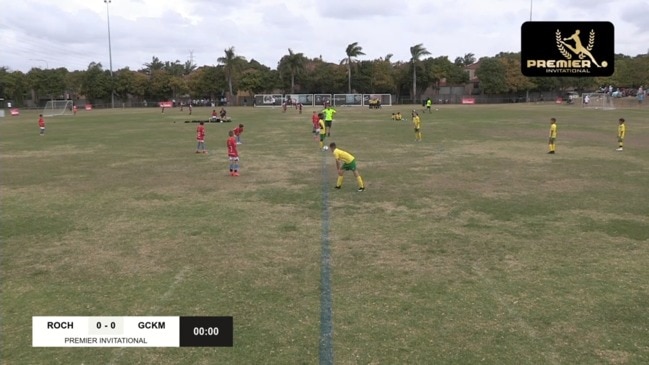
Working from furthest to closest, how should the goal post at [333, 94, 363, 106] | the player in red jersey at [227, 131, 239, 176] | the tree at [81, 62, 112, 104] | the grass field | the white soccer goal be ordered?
the tree at [81, 62, 112, 104] → the goal post at [333, 94, 363, 106] → the white soccer goal → the player in red jersey at [227, 131, 239, 176] → the grass field

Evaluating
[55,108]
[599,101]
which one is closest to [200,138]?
[55,108]

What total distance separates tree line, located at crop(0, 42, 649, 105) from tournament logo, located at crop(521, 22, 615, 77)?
87287 millimetres

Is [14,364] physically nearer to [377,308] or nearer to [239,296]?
[239,296]

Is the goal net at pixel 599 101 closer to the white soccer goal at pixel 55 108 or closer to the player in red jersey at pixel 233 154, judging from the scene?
the player in red jersey at pixel 233 154

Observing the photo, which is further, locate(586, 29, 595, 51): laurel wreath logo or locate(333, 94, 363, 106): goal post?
locate(333, 94, 363, 106): goal post

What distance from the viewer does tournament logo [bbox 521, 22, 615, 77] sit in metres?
12.1

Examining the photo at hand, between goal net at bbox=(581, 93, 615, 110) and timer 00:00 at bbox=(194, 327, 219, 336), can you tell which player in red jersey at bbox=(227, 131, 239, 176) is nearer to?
timer 00:00 at bbox=(194, 327, 219, 336)

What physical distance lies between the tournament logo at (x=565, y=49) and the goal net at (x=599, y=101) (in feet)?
191

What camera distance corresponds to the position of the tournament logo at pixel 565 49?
12117mm

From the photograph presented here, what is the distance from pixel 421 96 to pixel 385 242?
329ft

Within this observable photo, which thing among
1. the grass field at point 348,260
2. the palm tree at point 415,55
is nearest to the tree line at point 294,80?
the palm tree at point 415,55

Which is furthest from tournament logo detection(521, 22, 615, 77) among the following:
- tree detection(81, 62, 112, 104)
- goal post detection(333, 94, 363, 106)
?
tree detection(81, 62, 112, 104)

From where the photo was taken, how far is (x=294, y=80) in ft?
334

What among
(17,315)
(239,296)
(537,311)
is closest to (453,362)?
(537,311)
